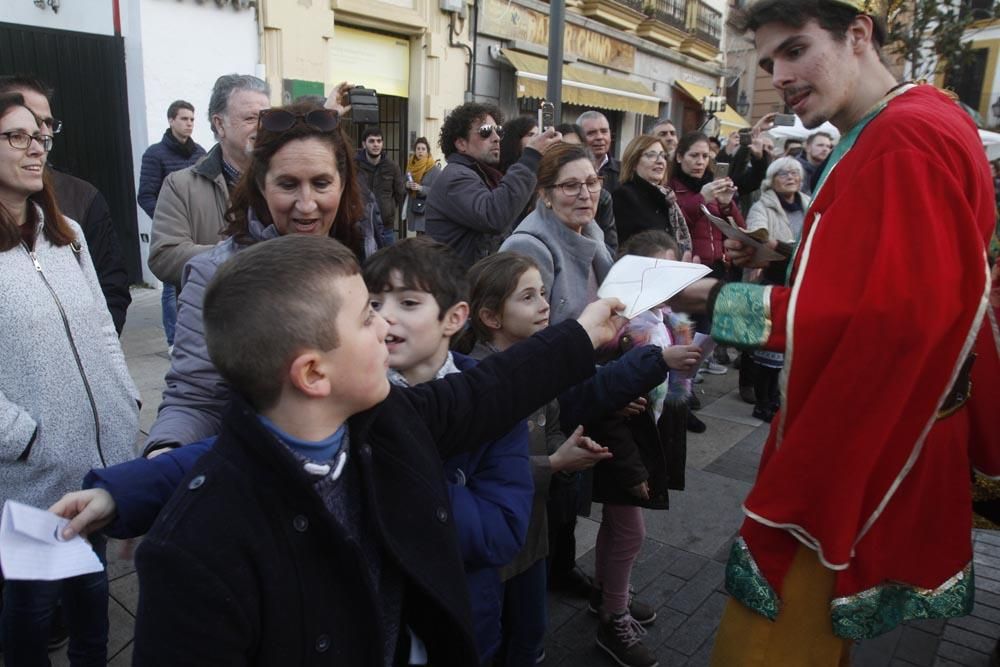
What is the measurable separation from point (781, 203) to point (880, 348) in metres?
4.35

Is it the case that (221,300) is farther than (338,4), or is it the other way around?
(338,4)

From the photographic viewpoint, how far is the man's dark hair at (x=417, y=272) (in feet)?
6.29

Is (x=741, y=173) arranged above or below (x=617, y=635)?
above

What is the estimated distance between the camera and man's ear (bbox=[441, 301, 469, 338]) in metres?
1.93

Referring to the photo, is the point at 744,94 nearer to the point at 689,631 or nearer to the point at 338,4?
the point at 338,4

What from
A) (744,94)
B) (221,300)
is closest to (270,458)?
(221,300)

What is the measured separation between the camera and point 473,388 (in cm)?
164

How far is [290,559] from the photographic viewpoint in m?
1.14

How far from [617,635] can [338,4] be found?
30.0 ft

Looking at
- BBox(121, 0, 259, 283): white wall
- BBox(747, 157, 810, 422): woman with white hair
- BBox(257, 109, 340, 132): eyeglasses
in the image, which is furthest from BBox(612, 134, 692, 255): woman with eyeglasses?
BBox(121, 0, 259, 283): white wall

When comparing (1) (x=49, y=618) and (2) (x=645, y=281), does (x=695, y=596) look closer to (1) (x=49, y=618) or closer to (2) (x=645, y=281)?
(2) (x=645, y=281)

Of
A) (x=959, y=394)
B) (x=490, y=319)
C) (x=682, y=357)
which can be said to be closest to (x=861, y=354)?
(x=959, y=394)

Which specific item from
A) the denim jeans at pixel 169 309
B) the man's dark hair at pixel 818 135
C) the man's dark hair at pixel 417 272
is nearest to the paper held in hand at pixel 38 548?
the man's dark hair at pixel 417 272

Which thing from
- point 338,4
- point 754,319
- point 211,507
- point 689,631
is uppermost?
point 338,4
